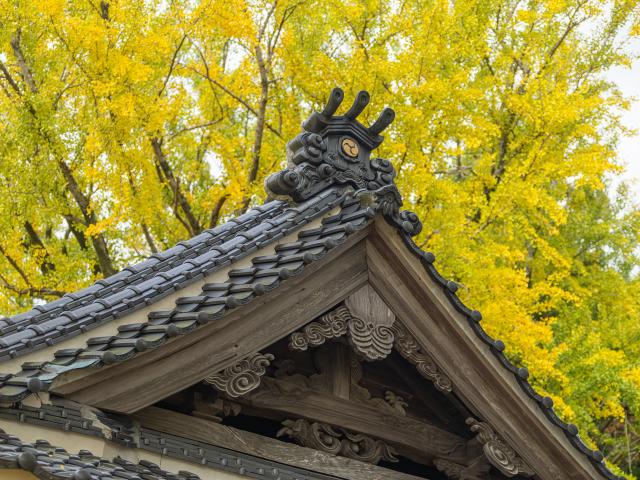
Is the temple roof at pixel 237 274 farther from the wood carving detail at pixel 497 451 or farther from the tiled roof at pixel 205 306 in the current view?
the wood carving detail at pixel 497 451

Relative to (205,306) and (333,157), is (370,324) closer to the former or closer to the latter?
(205,306)

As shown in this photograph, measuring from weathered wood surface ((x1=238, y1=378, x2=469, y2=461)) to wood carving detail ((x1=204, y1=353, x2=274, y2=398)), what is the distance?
11.8 inches

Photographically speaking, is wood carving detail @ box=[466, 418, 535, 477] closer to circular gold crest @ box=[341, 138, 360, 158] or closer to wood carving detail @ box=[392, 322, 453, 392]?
wood carving detail @ box=[392, 322, 453, 392]

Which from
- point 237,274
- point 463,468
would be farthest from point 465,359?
point 237,274

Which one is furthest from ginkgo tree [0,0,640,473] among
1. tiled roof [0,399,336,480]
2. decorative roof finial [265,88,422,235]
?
tiled roof [0,399,336,480]

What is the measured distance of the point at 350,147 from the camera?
5805mm

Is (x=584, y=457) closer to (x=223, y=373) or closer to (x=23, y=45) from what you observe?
(x=223, y=373)

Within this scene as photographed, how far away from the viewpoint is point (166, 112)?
12055 millimetres

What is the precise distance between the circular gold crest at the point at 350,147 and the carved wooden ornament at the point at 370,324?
50.0 inches

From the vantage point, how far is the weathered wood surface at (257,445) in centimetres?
428

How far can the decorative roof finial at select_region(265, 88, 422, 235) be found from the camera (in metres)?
5.52

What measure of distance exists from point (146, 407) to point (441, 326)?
1.80 m

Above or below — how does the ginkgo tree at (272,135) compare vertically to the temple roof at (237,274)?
above

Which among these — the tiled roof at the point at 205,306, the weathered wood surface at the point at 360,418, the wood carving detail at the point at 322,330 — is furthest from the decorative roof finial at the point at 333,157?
the weathered wood surface at the point at 360,418
